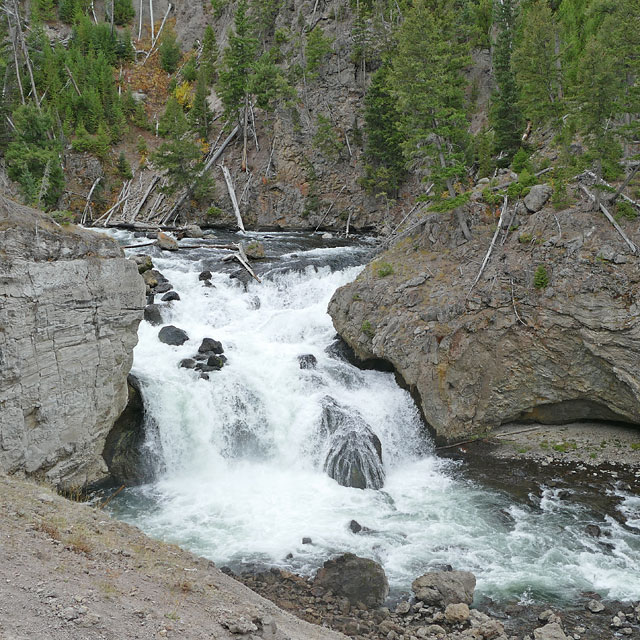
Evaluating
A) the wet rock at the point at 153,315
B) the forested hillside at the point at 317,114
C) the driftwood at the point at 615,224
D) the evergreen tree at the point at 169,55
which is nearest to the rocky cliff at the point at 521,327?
the driftwood at the point at 615,224

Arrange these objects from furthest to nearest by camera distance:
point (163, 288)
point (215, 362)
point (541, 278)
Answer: point (163, 288) → point (215, 362) → point (541, 278)

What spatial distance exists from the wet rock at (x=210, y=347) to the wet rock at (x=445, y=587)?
11.4m

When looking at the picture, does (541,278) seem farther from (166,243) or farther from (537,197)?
(166,243)

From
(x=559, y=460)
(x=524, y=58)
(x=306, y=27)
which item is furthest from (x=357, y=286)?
(x=306, y=27)

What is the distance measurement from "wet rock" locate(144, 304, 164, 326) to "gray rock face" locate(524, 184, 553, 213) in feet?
50.5

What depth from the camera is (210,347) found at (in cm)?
2044

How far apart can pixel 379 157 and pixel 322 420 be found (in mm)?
27217

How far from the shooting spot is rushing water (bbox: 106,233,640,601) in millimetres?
13273

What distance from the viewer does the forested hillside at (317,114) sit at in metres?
21.8

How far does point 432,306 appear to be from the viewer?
65.6ft

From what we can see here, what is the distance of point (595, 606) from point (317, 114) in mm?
42109

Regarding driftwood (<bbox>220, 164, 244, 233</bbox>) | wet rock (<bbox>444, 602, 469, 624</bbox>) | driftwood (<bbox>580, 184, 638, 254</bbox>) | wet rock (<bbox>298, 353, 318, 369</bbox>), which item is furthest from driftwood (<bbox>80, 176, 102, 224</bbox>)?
wet rock (<bbox>444, 602, 469, 624</bbox>)

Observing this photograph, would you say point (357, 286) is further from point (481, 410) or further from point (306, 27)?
point (306, 27)

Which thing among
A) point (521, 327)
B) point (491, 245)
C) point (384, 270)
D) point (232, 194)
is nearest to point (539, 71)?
point (491, 245)
